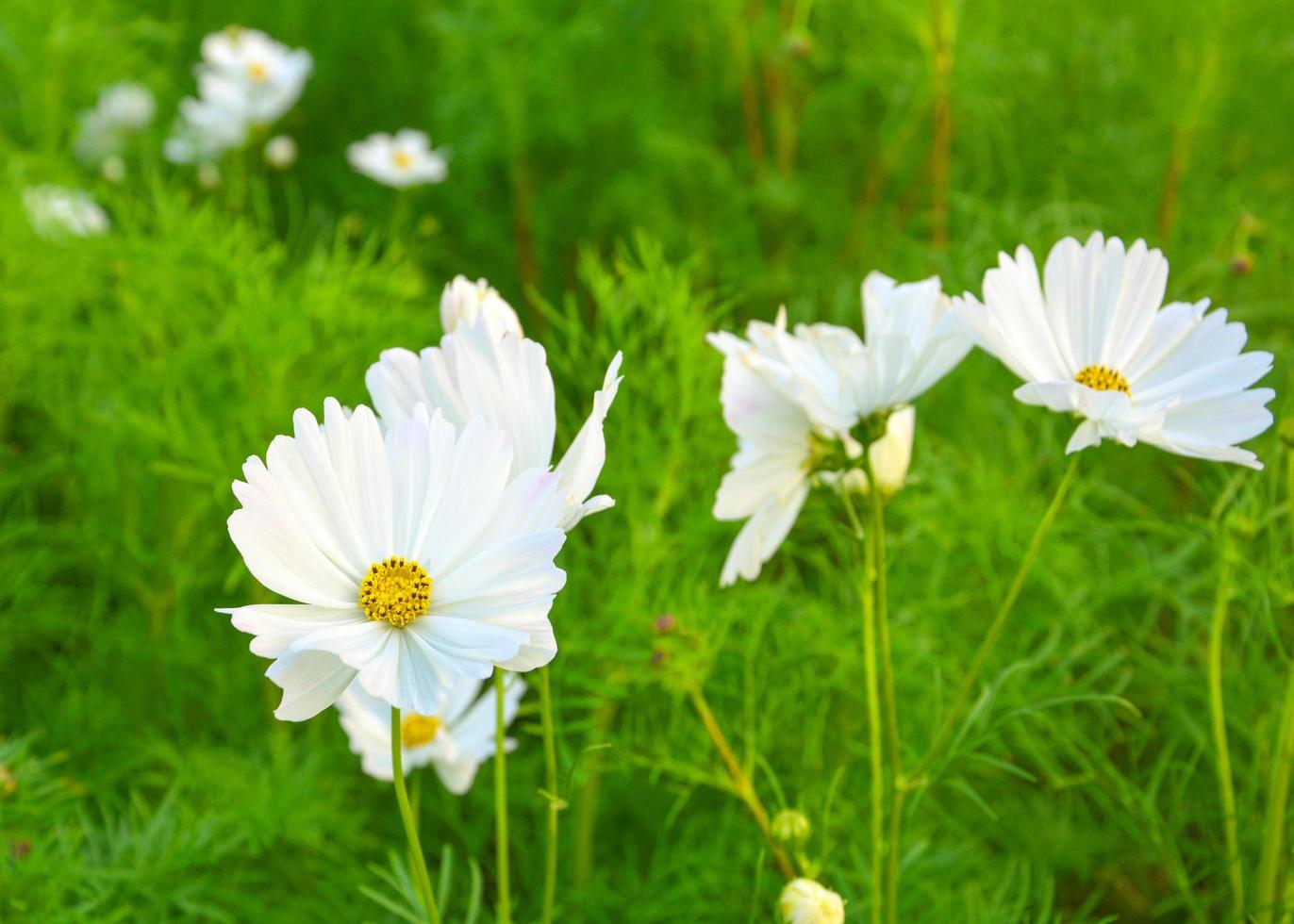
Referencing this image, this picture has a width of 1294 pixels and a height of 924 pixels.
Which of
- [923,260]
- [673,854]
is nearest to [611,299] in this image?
[673,854]

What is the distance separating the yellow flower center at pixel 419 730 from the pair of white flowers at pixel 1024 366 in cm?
30

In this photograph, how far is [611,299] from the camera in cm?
92

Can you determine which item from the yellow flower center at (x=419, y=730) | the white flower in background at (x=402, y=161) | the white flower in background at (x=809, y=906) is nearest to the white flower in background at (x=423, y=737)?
the yellow flower center at (x=419, y=730)

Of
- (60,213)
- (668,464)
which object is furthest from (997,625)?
(60,213)

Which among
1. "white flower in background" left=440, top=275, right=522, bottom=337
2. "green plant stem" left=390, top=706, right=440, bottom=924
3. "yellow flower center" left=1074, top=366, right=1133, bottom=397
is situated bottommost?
"green plant stem" left=390, top=706, right=440, bottom=924

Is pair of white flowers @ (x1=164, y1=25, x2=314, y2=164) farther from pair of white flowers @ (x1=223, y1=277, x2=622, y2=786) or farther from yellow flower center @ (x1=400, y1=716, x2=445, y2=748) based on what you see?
pair of white flowers @ (x1=223, y1=277, x2=622, y2=786)

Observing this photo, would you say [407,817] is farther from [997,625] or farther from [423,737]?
[423,737]

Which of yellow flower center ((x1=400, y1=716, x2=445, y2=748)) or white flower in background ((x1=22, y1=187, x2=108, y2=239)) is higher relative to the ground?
white flower in background ((x1=22, y1=187, x2=108, y2=239))

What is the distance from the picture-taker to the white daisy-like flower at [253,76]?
1.76 metres

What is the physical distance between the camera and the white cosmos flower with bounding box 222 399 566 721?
0.46 meters

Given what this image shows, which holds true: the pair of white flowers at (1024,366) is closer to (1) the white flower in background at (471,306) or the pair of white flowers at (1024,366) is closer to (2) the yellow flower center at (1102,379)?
(2) the yellow flower center at (1102,379)

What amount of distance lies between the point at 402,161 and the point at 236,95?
29 centimetres

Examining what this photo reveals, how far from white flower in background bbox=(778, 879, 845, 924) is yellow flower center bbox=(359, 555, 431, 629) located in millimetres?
243

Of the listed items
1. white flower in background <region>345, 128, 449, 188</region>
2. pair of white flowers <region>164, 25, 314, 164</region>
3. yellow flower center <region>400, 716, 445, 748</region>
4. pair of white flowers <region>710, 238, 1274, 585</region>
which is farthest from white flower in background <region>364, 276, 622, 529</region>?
pair of white flowers <region>164, 25, 314, 164</region>
